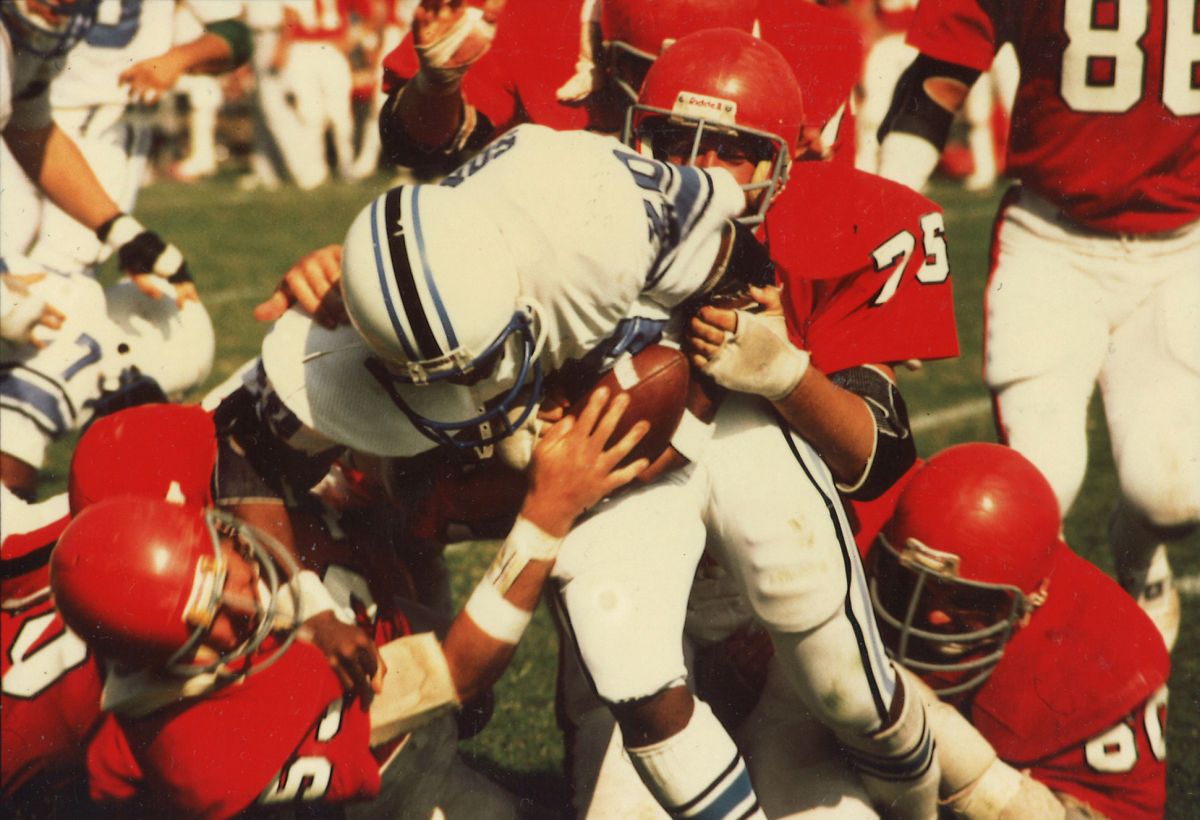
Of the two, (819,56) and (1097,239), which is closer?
(819,56)

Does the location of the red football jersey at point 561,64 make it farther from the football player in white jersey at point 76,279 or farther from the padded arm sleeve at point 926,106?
the football player in white jersey at point 76,279

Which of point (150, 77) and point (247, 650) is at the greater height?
point (247, 650)

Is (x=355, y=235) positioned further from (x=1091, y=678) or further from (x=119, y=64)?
(x=119, y=64)

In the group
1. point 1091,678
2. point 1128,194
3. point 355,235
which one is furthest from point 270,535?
point 1128,194

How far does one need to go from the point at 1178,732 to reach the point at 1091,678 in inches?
30.4

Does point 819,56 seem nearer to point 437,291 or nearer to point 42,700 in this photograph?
point 437,291

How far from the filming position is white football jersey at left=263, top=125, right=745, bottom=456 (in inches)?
81.8

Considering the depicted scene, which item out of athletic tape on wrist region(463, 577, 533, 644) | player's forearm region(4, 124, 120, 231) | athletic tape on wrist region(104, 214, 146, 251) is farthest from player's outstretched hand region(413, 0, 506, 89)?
player's forearm region(4, 124, 120, 231)

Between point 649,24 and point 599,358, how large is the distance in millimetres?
968

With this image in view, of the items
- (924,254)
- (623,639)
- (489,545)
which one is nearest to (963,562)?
(924,254)

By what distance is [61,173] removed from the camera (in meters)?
3.96

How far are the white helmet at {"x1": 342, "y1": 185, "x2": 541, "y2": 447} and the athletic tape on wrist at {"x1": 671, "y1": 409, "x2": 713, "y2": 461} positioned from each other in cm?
39

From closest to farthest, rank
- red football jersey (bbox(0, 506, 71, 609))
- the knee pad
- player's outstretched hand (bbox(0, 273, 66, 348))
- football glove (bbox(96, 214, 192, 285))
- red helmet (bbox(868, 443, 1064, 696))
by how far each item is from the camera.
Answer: the knee pad < red helmet (bbox(868, 443, 1064, 696)) < red football jersey (bbox(0, 506, 71, 609)) < player's outstretched hand (bbox(0, 273, 66, 348)) < football glove (bbox(96, 214, 192, 285))

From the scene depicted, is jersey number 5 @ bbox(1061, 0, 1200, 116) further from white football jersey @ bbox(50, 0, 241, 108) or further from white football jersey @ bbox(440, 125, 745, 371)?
white football jersey @ bbox(50, 0, 241, 108)
